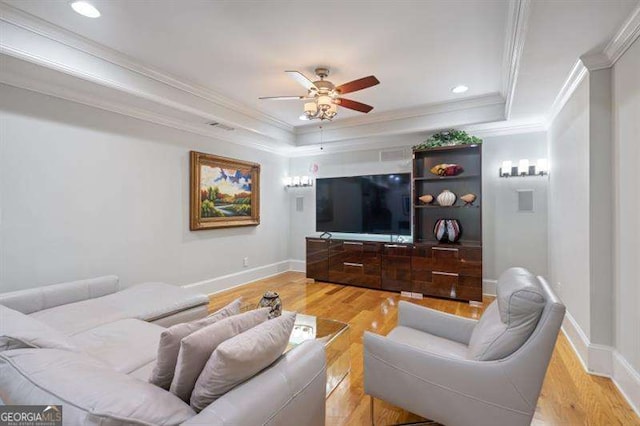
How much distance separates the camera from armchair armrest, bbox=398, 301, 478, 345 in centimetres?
204

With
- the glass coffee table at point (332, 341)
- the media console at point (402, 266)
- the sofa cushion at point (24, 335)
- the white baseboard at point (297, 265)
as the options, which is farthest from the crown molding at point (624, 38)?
the white baseboard at point (297, 265)

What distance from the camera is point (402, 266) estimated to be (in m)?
4.50

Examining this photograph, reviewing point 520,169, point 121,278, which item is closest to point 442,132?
point 520,169

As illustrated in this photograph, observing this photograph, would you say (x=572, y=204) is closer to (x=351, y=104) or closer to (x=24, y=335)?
(x=351, y=104)

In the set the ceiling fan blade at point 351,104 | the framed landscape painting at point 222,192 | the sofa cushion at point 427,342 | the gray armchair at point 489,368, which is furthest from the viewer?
the framed landscape painting at point 222,192

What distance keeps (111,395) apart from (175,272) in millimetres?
3372

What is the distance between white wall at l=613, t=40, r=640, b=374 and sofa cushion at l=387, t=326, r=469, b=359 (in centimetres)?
114

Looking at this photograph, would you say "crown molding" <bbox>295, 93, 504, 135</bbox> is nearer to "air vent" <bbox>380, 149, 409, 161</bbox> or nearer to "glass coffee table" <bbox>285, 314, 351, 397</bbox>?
"air vent" <bbox>380, 149, 409, 161</bbox>

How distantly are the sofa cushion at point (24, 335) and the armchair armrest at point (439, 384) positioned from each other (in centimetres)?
150

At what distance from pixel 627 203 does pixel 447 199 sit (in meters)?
2.35

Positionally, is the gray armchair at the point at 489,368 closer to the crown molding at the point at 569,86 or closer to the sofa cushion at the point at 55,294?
the crown molding at the point at 569,86

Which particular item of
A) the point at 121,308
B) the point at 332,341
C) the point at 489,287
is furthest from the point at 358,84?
the point at 489,287

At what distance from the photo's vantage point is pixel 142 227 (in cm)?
370

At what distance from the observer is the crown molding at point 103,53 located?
2.28 m
